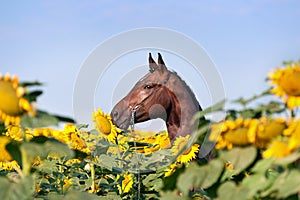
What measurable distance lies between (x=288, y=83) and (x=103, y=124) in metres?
2.46

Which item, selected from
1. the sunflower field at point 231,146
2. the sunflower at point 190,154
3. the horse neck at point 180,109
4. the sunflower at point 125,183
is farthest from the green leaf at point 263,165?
the horse neck at point 180,109

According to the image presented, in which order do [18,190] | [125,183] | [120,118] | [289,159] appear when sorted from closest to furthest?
[289,159]
[18,190]
[125,183]
[120,118]

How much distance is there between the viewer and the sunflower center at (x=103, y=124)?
3.83 metres

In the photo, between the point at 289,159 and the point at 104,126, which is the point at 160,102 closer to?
the point at 104,126

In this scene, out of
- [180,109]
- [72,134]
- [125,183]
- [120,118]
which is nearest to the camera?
[125,183]

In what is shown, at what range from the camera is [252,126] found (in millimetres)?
1463

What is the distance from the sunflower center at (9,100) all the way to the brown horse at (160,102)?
263cm

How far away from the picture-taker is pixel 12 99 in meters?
1.46

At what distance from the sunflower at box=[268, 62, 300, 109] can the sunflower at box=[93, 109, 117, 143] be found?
2.28 metres

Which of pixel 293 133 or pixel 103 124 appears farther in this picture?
pixel 103 124

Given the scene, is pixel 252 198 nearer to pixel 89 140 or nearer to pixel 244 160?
pixel 244 160

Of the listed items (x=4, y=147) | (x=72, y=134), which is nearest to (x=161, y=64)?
(x=72, y=134)

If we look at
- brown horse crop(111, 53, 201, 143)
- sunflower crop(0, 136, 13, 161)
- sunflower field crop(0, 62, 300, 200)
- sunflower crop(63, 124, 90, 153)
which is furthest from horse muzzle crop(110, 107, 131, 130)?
sunflower field crop(0, 62, 300, 200)

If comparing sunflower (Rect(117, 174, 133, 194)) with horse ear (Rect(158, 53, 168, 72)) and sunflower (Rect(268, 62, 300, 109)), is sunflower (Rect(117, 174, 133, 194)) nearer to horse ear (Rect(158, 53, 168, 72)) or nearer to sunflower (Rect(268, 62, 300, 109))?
horse ear (Rect(158, 53, 168, 72))
